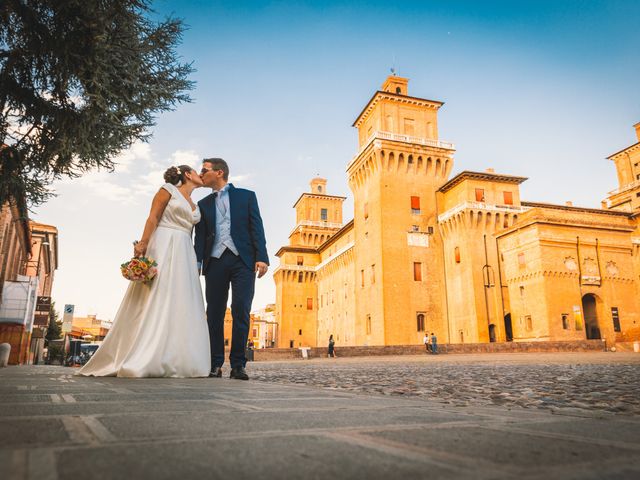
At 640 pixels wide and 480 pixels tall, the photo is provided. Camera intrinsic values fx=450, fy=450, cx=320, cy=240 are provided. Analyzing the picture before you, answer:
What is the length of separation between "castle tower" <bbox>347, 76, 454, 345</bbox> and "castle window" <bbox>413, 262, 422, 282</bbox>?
0.08 meters

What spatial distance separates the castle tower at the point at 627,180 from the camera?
46.8 m

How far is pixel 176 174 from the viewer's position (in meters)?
4.97

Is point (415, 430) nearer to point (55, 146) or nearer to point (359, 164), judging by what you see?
point (55, 146)

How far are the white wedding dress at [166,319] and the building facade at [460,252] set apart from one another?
1134 inches

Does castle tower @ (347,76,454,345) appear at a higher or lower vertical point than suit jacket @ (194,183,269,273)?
higher

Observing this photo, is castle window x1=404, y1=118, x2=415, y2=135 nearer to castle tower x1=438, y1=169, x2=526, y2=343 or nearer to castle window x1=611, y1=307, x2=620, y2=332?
castle tower x1=438, y1=169, x2=526, y2=343

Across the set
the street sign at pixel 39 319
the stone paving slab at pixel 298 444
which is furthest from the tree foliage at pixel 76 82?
the street sign at pixel 39 319

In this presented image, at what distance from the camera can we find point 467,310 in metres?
32.1

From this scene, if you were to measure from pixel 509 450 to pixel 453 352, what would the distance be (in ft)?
Answer: 85.2

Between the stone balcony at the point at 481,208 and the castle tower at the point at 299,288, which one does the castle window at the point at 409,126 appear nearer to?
the stone balcony at the point at 481,208

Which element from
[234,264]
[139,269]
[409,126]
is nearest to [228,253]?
[234,264]

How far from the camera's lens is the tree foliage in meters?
4.86

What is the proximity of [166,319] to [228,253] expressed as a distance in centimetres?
90

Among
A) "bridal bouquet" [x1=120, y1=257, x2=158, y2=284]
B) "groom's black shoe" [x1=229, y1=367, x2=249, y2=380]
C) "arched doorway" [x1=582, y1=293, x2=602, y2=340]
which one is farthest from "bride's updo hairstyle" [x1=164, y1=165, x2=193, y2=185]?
"arched doorway" [x1=582, y1=293, x2=602, y2=340]
